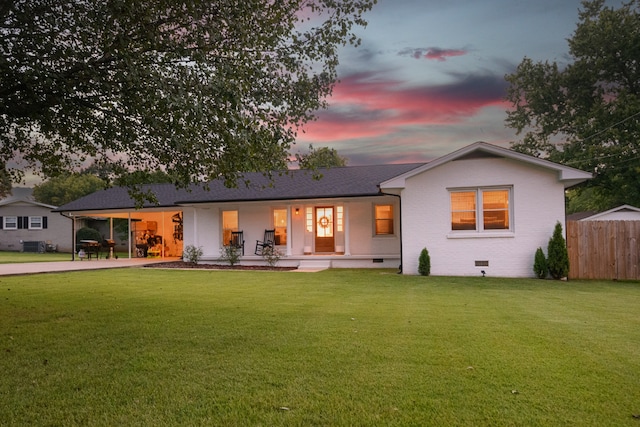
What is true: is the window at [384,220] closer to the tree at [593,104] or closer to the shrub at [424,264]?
the shrub at [424,264]

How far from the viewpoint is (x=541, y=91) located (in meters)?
30.5

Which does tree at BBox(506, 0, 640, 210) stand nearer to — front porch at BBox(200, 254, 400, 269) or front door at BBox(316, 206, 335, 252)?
front porch at BBox(200, 254, 400, 269)

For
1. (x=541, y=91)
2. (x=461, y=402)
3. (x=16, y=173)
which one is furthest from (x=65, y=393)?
(x=541, y=91)

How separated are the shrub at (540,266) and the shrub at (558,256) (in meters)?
0.11

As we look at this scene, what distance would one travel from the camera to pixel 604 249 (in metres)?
13.4

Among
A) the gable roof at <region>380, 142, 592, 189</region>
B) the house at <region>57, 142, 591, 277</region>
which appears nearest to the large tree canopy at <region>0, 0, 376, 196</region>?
the house at <region>57, 142, 591, 277</region>

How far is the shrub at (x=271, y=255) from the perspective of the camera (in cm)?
1836

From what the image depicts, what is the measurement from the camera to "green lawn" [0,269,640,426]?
136 inches

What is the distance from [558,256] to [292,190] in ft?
34.8

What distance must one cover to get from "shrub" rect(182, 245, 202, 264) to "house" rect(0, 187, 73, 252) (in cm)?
2023

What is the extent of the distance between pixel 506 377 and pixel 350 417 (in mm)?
1777

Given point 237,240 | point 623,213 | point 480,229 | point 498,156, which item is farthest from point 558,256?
point 237,240

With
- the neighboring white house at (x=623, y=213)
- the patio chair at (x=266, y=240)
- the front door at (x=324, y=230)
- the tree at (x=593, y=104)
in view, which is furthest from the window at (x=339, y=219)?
the tree at (x=593, y=104)

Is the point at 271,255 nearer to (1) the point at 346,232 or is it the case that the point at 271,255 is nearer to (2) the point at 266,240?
(2) the point at 266,240
